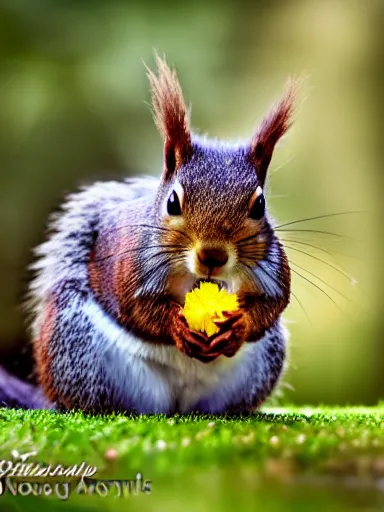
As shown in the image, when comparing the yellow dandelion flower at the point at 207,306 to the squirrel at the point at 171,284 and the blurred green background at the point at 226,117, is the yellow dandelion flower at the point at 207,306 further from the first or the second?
the blurred green background at the point at 226,117

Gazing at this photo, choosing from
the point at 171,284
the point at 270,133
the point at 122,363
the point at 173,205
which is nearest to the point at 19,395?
the point at 122,363

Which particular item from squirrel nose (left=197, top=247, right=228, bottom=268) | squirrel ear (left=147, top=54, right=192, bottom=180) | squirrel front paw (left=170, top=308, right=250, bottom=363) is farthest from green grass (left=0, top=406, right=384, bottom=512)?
squirrel ear (left=147, top=54, right=192, bottom=180)

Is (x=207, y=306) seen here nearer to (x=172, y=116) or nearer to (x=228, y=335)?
(x=228, y=335)

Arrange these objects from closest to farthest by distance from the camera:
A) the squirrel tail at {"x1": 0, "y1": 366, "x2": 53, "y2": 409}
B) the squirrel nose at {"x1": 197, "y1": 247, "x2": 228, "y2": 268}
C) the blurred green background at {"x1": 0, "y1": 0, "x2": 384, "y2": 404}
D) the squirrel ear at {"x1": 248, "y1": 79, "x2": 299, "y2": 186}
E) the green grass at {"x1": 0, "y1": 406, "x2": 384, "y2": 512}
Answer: the green grass at {"x1": 0, "y1": 406, "x2": 384, "y2": 512}
the squirrel nose at {"x1": 197, "y1": 247, "x2": 228, "y2": 268}
the squirrel ear at {"x1": 248, "y1": 79, "x2": 299, "y2": 186}
the squirrel tail at {"x1": 0, "y1": 366, "x2": 53, "y2": 409}
the blurred green background at {"x1": 0, "y1": 0, "x2": 384, "y2": 404}

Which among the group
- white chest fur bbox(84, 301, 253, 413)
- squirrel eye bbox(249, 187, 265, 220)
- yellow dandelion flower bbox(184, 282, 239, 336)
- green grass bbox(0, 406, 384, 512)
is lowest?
green grass bbox(0, 406, 384, 512)

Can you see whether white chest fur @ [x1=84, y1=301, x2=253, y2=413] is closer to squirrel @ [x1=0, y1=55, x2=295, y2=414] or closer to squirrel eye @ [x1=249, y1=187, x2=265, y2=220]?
squirrel @ [x1=0, y1=55, x2=295, y2=414]
